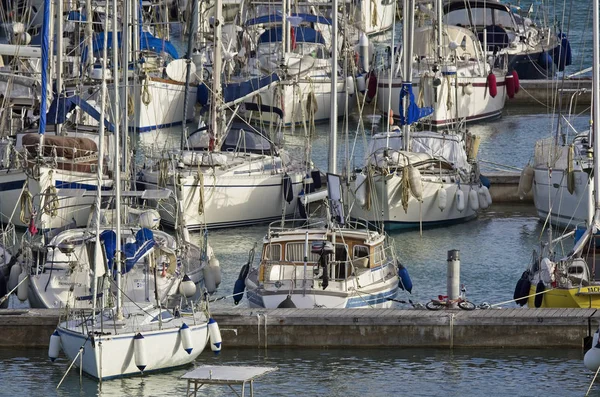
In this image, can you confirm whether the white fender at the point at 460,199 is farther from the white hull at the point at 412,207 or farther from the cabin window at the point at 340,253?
the cabin window at the point at 340,253

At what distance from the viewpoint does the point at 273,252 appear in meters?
35.2

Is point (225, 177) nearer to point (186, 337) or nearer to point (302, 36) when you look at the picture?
point (186, 337)

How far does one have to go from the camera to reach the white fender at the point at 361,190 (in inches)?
1720

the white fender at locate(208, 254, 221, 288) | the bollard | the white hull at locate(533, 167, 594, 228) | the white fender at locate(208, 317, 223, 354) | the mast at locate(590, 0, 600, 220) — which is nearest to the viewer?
the white fender at locate(208, 317, 223, 354)

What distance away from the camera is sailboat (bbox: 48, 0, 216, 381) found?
3080 cm

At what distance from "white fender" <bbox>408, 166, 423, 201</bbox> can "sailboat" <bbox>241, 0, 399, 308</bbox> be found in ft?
25.1

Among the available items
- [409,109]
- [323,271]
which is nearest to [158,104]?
[409,109]

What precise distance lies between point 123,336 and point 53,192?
10.6m

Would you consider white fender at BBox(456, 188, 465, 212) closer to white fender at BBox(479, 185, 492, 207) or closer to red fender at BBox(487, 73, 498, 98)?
white fender at BBox(479, 185, 492, 207)

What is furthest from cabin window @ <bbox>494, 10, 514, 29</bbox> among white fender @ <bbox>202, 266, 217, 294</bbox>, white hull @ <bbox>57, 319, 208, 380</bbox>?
white hull @ <bbox>57, 319, 208, 380</bbox>

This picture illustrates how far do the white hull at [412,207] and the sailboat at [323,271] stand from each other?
7.78m

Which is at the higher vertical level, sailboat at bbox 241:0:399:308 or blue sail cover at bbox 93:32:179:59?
blue sail cover at bbox 93:32:179:59

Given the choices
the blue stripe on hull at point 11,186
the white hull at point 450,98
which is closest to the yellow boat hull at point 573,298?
the blue stripe on hull at point 11,186

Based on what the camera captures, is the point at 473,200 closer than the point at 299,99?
Yes
